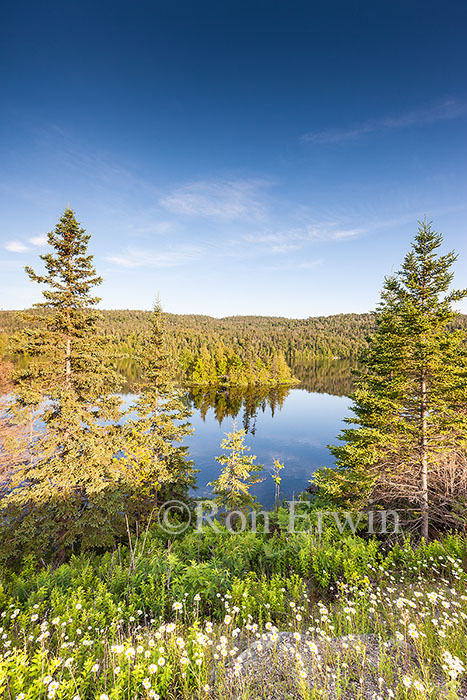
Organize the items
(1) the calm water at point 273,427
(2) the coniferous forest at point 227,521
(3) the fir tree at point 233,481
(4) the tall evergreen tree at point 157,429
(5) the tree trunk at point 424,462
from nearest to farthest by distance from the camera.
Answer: (2) the coniferous forest at point 227,521 < (5) the tree trunk at point 424,462 < (3) the fir tree at point 233,481 < (4) the tall evergreen tree at point 157,429 < (1) the calm water at point 273,427

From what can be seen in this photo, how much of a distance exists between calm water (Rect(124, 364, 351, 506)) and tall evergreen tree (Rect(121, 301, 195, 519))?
5.18m

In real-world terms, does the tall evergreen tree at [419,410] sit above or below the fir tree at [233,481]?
above

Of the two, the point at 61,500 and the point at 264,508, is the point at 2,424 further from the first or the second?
the point at 264,508

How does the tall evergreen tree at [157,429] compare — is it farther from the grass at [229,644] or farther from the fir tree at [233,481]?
the grass at [229,644]

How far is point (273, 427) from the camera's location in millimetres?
40625

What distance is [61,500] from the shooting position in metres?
9.13

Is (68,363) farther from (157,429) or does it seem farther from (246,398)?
(246,398)

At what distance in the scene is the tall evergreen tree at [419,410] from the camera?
9.73 meters

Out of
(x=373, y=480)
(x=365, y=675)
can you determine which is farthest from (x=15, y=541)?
(x=373, y=480)

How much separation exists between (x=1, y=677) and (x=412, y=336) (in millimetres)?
11873

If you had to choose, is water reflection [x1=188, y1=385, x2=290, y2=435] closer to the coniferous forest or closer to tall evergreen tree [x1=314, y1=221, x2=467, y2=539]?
the coniferous forest

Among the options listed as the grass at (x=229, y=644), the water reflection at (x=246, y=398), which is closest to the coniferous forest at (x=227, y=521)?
the grass at (x=229, y=644)

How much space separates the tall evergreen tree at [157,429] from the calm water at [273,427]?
5175 mm

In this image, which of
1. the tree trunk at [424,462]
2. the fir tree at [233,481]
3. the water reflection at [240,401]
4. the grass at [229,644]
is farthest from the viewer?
the water reflection at [240,401]
